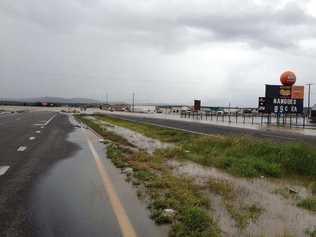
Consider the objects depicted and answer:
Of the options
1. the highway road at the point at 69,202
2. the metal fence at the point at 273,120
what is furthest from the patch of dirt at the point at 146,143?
the metal fence at the point at 273,120

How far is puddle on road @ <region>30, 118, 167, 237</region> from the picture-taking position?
5.93 m

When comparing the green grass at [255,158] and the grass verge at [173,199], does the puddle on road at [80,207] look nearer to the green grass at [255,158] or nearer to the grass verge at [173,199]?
the grass verge at [173,199]

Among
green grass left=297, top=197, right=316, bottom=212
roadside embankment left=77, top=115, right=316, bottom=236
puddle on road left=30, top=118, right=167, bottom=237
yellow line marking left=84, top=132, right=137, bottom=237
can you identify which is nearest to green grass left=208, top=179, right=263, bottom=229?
roadside embankment left=77, top=115, right=316, bottom=236

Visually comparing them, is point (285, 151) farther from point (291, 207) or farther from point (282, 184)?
point (291, 207)

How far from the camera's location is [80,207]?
7.21 metres

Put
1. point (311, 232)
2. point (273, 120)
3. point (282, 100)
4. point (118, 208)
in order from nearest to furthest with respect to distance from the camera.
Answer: point (311, 232) < point (118, 208) < point (282, 100) < point (273, 120)

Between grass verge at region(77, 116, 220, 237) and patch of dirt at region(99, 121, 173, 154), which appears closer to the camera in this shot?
grass verge at region(77, 116, 220, 237)

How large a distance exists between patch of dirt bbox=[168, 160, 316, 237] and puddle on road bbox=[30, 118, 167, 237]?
1167 millimetres

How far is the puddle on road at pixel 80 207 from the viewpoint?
19.5ft

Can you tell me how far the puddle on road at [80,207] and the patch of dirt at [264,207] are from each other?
1.17 meters

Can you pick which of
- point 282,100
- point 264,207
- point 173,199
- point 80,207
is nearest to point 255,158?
point 264,207

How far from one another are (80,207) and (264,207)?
308 centimetres

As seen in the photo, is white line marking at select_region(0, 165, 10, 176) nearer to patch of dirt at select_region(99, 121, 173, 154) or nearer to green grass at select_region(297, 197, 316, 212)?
patch of dirt at select_region(99, 121, 173, 154)

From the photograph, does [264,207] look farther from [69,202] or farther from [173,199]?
[69,202]
